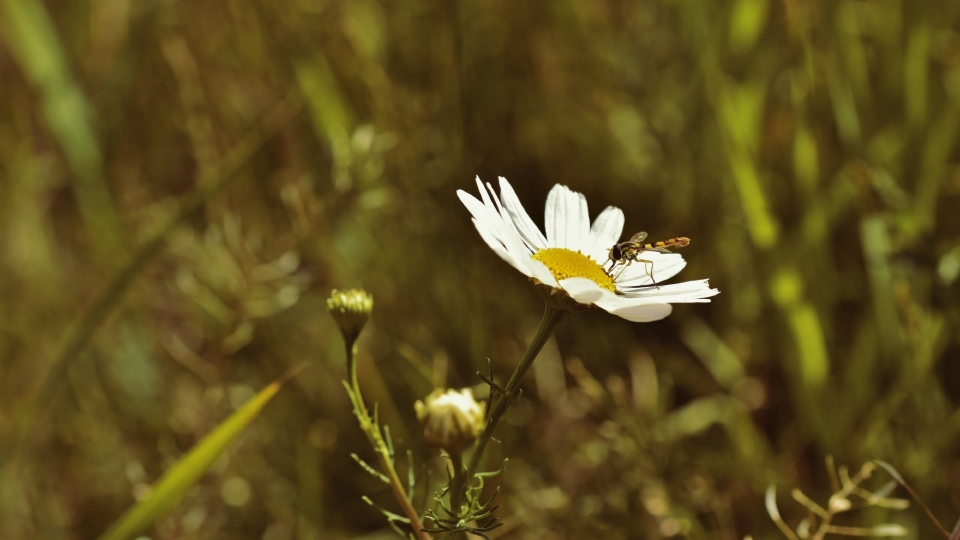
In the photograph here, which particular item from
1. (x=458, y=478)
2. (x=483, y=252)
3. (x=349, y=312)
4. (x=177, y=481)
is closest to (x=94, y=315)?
(x=177, y=481)

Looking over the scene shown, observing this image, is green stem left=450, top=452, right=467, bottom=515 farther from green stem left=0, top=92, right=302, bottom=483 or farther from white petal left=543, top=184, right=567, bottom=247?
green stem left=0, top=92, right=302, bottom=483

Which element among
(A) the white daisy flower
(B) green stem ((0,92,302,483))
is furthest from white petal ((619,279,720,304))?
(B) green stem ((0,92,302,483))

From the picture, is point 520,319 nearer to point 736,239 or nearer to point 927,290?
point 736,239

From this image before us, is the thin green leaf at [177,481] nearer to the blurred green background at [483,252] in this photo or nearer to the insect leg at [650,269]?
the blurred green background at [483,252]

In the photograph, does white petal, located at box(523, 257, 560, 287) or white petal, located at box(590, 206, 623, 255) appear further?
white petal, located at box(590, 206, 623, 255)

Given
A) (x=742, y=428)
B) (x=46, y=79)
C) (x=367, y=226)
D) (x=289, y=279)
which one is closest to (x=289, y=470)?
(x=289, y=279)

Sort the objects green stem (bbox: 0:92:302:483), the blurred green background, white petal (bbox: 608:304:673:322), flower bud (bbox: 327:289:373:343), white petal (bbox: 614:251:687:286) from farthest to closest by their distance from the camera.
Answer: the blurred green background → green stem (bbox: 0:92:302:483) → white petal (bbox: 614:251:687:286) → flower bud (bbox: 327:289:373:343) → white petal (bbox: 608:304:673:322)

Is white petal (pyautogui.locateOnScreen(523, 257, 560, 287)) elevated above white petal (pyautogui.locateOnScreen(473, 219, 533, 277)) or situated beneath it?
situated beneath
